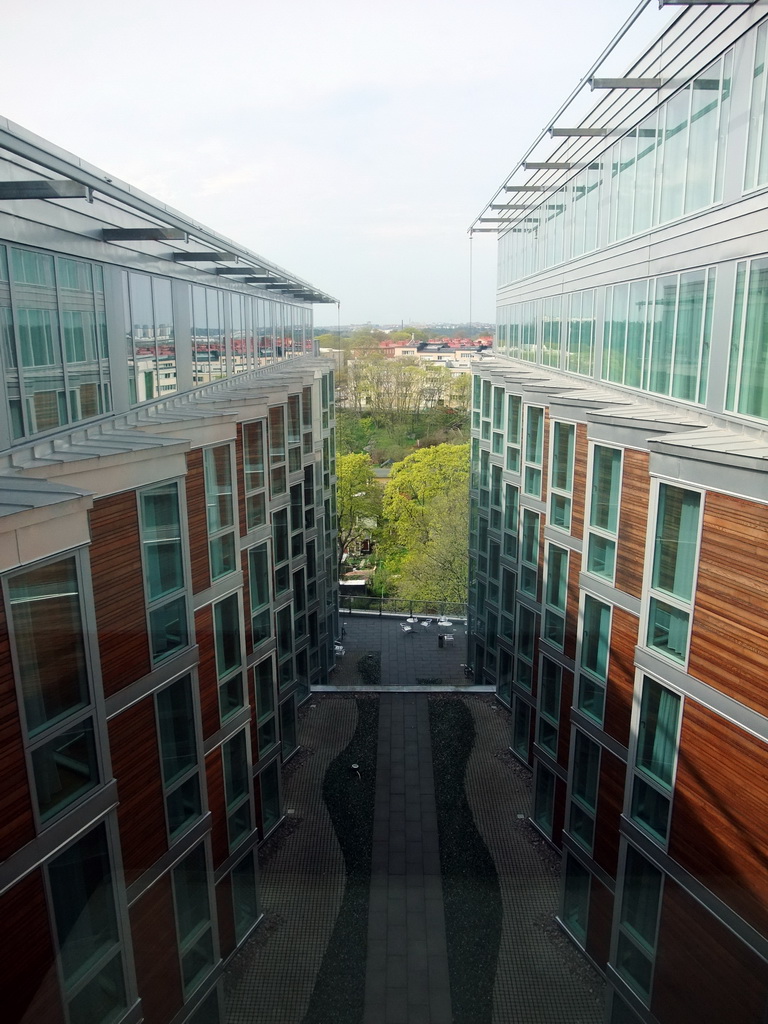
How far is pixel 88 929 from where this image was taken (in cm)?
471

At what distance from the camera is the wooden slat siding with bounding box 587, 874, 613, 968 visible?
750 centimetres

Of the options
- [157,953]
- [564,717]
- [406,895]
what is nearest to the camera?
[157,953]

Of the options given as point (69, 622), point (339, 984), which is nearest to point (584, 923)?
point (339, 984)

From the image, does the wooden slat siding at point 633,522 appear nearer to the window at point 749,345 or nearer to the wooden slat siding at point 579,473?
the window at point 749,345

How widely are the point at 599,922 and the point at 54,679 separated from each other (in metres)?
6.41

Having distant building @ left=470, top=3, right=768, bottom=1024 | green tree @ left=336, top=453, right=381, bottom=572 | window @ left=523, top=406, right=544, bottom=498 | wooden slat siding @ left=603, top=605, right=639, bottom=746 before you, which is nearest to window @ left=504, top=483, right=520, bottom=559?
window @ left=523, top=406, right=544, bottom=498

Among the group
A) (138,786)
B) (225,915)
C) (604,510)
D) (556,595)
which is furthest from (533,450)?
(138,786)

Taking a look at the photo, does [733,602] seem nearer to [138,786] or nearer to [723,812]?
[723,812]

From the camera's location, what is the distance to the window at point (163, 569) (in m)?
5.53

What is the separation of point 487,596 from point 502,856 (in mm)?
6620

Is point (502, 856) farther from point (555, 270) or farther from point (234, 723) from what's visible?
point (555, 270)

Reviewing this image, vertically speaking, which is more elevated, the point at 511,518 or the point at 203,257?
the point at 203,257

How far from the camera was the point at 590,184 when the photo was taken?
1129 centimetres

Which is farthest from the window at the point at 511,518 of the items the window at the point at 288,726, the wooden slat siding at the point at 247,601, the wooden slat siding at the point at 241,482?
the wooden slat siding at the point at 241,482
